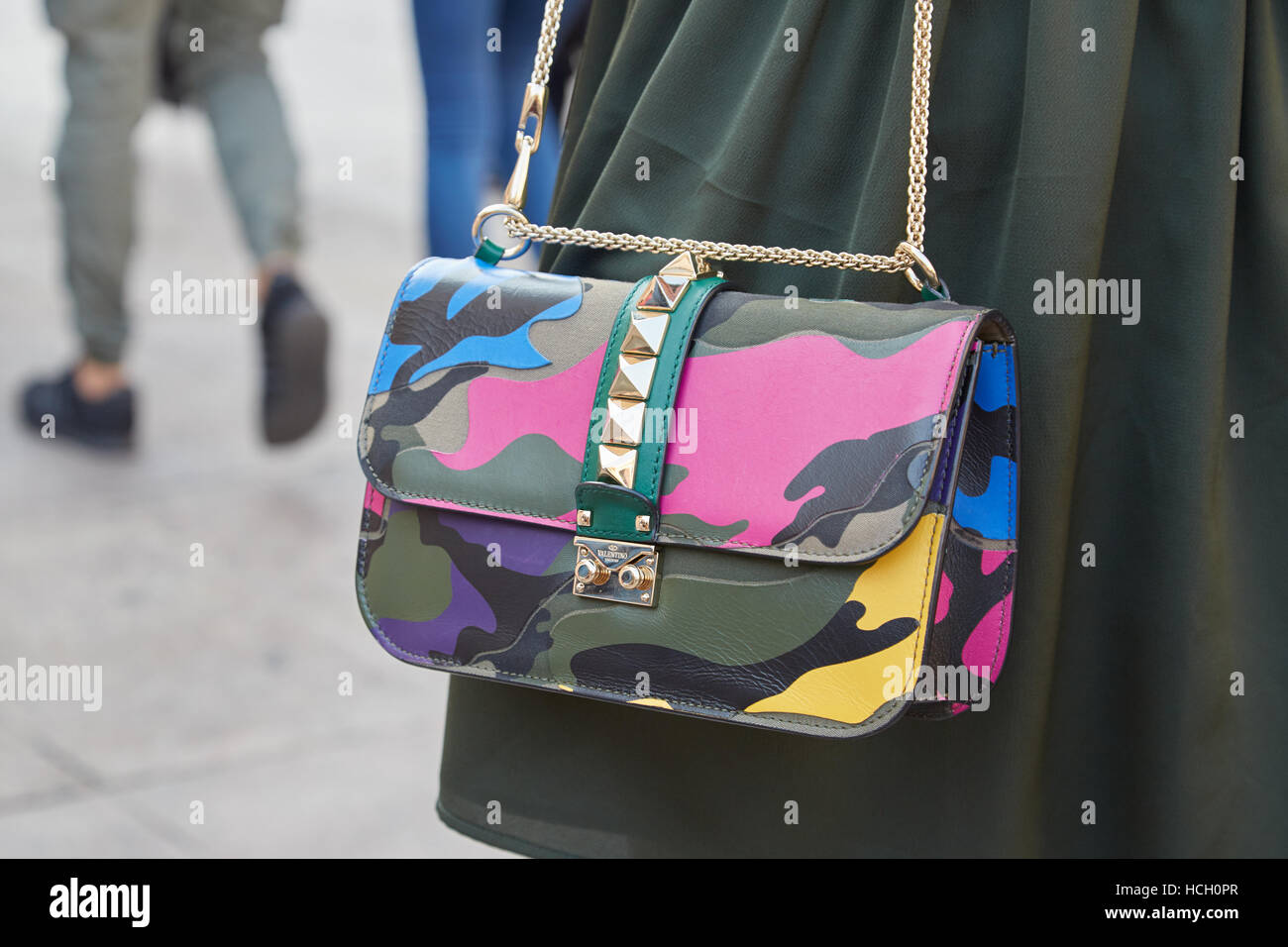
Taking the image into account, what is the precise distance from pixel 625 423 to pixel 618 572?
0.14 m

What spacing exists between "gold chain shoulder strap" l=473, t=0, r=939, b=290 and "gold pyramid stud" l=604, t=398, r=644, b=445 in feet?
0.65

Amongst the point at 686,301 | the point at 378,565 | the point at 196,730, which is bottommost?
the point at 196,730

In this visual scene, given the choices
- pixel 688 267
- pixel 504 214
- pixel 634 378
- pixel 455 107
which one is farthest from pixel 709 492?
pixel 455 107

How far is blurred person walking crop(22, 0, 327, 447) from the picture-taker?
314cm

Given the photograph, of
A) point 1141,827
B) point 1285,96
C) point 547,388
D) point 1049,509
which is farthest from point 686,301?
point 1141,827

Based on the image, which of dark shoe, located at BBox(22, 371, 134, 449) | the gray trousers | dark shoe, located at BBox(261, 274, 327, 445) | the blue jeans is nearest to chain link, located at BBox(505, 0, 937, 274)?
the blue jeans

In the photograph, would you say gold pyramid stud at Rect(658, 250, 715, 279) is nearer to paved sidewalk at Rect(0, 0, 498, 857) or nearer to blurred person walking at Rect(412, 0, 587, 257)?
paved sidewalk at Rect(0, 0, 498, 857)

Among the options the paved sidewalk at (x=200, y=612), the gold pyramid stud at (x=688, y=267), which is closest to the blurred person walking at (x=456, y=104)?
the paved sidewalk at (x=200, y=612)

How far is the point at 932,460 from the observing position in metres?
1.17

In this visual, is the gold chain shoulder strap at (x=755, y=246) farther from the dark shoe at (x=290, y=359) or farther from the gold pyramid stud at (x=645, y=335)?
the dark shoe at (x=290, y=359)

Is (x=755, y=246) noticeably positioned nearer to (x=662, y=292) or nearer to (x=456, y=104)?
(x=662, y=292)
